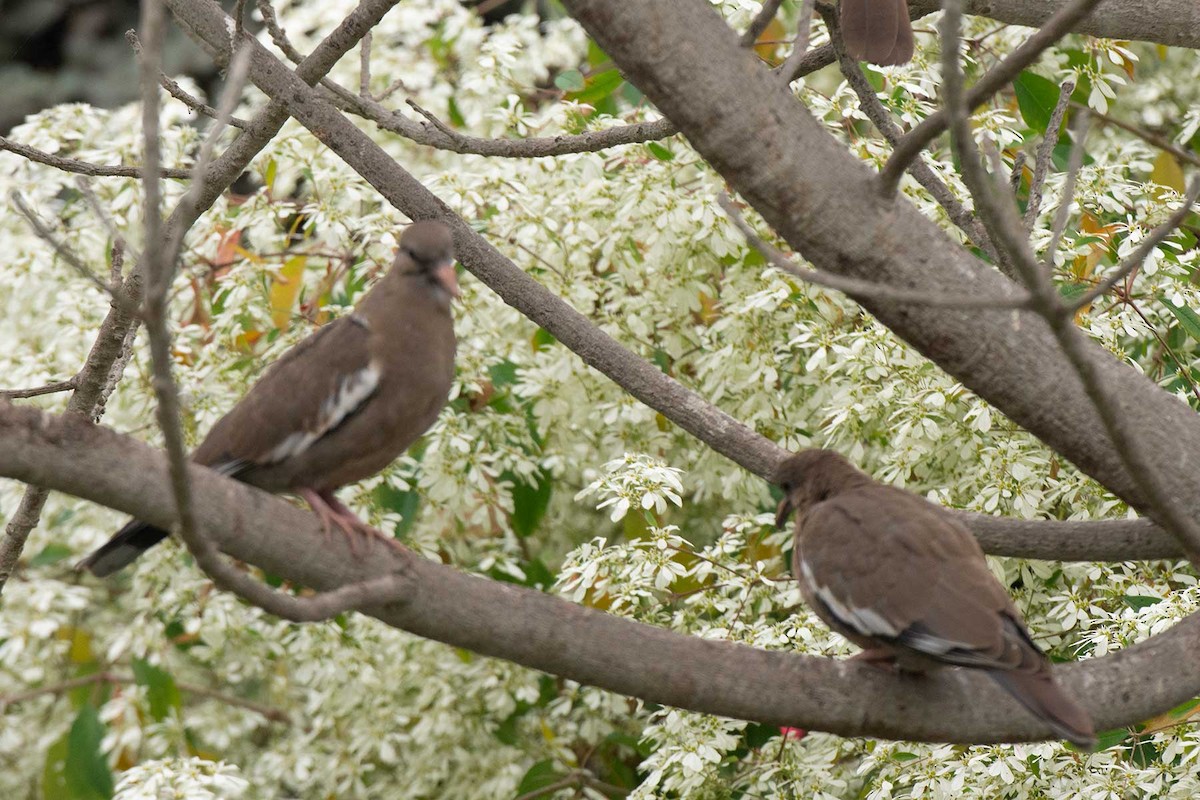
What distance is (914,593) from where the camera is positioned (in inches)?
92.0

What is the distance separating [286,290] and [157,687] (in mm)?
1344

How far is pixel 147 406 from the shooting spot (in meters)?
4.07

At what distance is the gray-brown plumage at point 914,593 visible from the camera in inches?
85.1

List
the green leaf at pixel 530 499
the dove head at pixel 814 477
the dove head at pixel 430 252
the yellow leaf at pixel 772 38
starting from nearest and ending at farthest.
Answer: the dove head at pixel 430 252
the dove head at pixel 814 477
the green leaf at pixel 530 499
the yellow leaf at pixel 772 38

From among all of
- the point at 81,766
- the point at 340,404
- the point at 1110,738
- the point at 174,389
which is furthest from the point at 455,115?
the point at 174,389

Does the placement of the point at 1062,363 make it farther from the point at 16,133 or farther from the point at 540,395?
the point at 16,133

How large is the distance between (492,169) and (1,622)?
2310 millimetres

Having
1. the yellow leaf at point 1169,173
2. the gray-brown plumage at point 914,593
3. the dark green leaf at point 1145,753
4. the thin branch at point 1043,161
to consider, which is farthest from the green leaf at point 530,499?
the yellow leaf at point 1169,173

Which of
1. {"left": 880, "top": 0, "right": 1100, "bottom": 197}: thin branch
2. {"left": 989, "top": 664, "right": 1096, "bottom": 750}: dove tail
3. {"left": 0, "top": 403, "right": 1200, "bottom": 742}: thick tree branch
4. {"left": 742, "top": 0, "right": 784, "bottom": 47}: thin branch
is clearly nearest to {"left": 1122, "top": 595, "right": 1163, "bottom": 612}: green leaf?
{"left": 0, "top": 403, "right": 1200, "bottom": 742}: thick tree branch

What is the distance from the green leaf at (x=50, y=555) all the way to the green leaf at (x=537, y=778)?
2.00 m

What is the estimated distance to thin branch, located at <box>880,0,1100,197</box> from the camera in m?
2.03

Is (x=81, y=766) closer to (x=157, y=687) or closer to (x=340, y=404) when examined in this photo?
(x=157, y=687)

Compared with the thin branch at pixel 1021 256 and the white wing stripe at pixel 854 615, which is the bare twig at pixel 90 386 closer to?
the white wing stripe at pixel 854 615

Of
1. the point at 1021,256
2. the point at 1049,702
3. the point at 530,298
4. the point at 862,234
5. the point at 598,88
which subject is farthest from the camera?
the point at 598,88
